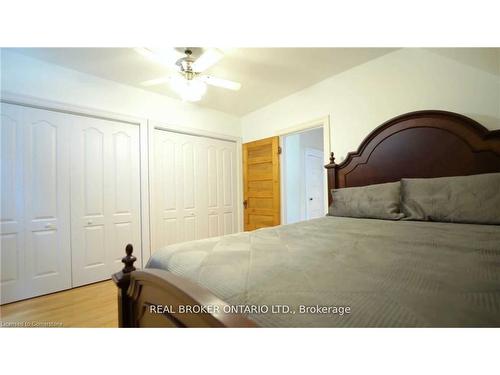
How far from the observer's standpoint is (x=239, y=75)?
2328 mm

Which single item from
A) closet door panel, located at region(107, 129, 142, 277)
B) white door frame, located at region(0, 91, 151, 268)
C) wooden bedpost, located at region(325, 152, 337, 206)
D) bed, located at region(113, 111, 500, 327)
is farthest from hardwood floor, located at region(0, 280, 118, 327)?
wooden bedpost, located at region(325, 152, 337, 206)

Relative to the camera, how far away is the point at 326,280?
63 cm

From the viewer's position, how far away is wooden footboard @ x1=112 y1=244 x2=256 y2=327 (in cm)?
54

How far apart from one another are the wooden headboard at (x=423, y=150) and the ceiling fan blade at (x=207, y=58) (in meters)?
1.58

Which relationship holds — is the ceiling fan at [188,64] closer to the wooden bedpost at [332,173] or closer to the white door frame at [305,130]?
the white door frame at [305,130]

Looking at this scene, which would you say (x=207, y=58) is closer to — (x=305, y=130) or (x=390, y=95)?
(x=305, y=130)

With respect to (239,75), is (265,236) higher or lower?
lower

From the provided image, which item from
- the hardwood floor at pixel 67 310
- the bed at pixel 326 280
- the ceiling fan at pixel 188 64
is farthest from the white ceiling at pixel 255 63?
the hardwood floor at pixel 67 310

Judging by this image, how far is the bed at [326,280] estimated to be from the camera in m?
0.48

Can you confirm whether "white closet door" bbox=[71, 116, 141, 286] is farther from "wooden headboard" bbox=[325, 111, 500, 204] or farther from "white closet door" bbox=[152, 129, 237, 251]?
"wooden headboard" bbox=[325, 111, 500, 204]

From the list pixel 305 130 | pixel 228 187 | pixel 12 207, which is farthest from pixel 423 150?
pixel 12 207

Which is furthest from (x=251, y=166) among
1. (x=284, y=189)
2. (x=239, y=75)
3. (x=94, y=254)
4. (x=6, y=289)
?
(x=6, y=289)
